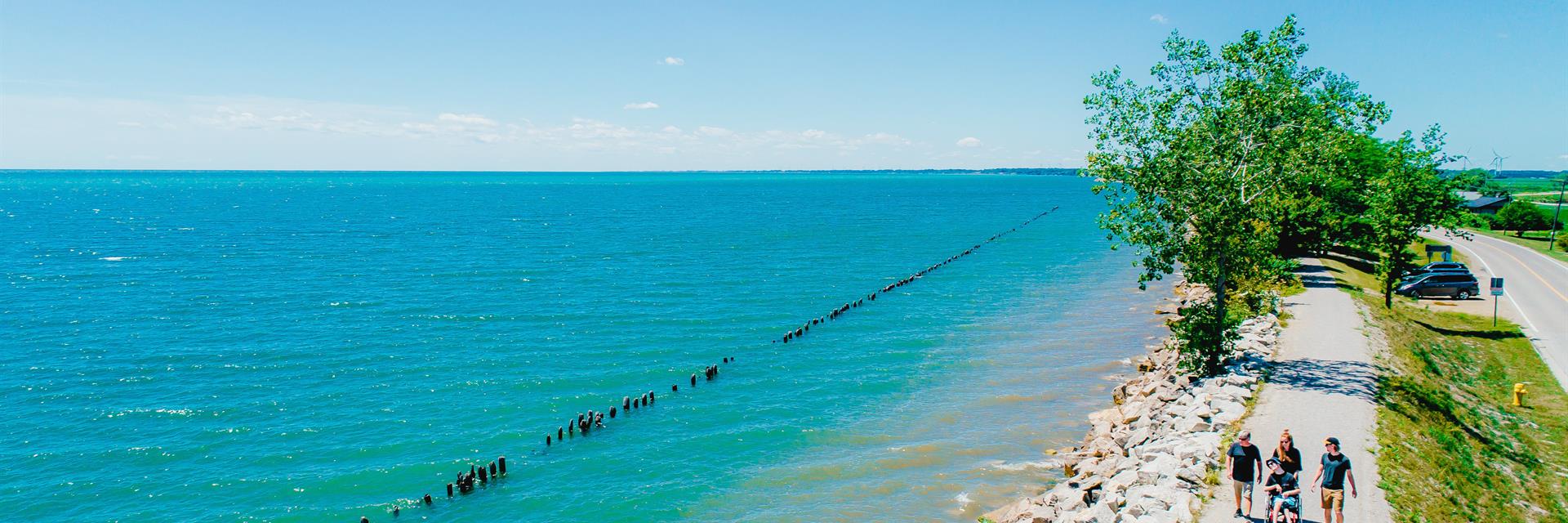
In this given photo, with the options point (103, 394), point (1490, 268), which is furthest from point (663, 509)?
point (1490, 268)

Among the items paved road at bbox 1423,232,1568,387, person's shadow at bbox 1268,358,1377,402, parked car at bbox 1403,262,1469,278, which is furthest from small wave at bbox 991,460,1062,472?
Result: parked car at bbox 1403,262,1469,278

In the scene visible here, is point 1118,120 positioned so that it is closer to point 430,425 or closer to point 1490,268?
point 430,425

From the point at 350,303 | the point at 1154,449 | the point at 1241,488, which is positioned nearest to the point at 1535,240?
the point at 1154,449

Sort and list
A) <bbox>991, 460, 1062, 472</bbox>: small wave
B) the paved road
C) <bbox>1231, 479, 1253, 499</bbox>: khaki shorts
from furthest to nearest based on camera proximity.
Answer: the paved road, <bbox>991, 460, 1062, 472</bbox>: small wave, <bbox>1231, 479, 1253, 499</bbox>: khaki shorts

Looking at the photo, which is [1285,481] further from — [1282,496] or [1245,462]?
[1245,462]

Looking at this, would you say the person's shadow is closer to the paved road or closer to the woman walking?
the paved road
